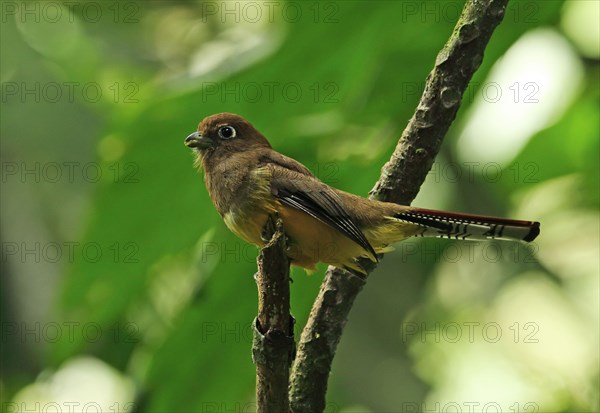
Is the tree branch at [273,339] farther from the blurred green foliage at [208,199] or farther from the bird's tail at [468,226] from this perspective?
the bird's tail at [468,226]

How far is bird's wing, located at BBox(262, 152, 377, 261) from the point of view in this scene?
4.44 meters

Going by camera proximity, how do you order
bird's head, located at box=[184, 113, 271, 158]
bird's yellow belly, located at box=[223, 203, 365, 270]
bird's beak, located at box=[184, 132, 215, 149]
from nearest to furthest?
bird's yellow belly, located at box=[223, 203, 365, 270]
bird's beak, located at box=[184, 132, 215, 149]
bird's head, located at box=[184, 113, 271, 158]

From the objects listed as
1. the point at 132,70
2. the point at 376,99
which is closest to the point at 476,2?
the point at 376,99

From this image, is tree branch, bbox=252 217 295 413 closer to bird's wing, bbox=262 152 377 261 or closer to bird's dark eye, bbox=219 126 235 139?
bird's wing, bbox=262 152 377 261

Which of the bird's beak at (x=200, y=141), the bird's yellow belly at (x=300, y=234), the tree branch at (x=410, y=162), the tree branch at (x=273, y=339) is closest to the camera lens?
the tree branch at (x=273, y=339)

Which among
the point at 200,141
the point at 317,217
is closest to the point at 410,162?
the point at 317,217

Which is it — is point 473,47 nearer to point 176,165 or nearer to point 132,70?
point 176,165

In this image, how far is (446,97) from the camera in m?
3.74

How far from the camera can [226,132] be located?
5223 millimetres

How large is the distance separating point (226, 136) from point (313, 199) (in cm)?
96

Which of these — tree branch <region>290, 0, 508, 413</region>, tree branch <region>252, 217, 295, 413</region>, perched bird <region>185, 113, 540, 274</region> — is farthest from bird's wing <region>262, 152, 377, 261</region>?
tree branch <region>252, 217, 295, 413</region>

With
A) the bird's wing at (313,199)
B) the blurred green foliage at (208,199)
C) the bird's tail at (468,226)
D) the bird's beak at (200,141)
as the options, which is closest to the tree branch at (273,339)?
the blurred green foliage at (208,199)

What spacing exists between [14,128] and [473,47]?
11.7 feet

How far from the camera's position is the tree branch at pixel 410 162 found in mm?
3684
